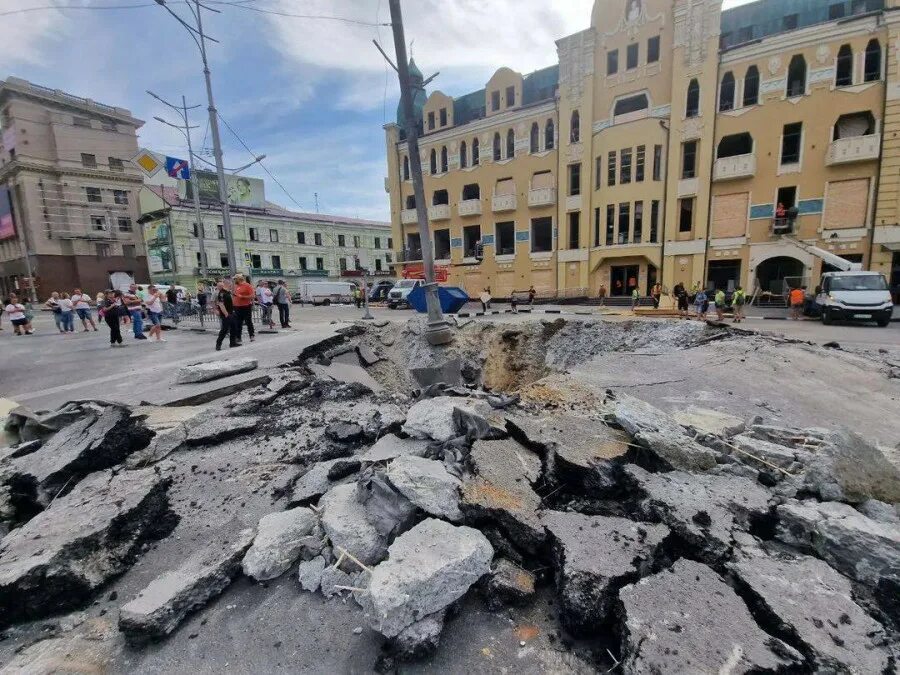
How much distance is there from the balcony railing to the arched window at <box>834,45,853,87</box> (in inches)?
921

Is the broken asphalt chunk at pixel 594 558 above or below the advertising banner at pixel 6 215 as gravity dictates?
below

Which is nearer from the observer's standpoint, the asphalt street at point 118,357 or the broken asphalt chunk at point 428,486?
the broken asphalt chunk at point 428,486

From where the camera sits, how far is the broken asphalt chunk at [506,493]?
2541 millimetres

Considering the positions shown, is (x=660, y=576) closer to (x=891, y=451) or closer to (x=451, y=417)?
(x=451, y=417)

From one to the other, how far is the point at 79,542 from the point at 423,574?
2.31m

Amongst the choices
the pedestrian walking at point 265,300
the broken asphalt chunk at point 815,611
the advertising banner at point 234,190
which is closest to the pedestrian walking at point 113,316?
the pedestrian walking at point 265,300

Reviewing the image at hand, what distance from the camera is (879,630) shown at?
188 centimetres

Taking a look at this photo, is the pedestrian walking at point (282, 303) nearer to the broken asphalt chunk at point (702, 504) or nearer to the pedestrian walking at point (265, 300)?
the pedestrian walking at point (265, 300)

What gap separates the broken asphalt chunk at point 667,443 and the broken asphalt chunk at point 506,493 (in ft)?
2.96

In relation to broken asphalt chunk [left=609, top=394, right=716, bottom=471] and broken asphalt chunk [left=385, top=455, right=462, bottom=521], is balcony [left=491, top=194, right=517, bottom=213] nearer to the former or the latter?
broken asphalt chunk [left=609, top=394, right=716, bottom=471]

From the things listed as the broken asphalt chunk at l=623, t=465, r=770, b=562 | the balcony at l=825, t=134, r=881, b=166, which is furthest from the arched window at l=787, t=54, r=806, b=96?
the broken asphalt chunk at l=623, t=465, r=770, b=562

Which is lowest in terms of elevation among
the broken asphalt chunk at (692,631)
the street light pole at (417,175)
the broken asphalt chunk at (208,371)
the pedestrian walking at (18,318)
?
the broken asphalt chunk at (692,631)

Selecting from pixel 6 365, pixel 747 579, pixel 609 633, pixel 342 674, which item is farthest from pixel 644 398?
pixel 6 365

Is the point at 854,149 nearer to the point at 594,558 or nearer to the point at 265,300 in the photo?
the point at 594,558
